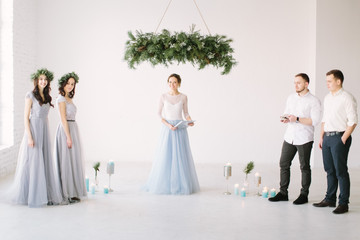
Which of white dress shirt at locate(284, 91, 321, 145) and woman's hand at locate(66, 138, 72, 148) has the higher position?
white dress shirt at locate(284, 91, 321, 145)

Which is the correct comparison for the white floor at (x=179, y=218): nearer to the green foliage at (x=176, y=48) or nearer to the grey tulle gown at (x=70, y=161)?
the grey tulle gown at (x=70, y=161)

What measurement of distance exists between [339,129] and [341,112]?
0.19 metres

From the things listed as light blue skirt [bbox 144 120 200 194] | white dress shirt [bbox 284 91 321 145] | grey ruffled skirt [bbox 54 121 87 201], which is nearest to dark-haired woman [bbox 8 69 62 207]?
grey ruffled skirt [bbox 54 121 87 201]

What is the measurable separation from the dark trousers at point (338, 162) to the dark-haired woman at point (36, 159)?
3136 millimetres

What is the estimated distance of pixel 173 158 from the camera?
6.36 meters

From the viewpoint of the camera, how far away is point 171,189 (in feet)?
20.3

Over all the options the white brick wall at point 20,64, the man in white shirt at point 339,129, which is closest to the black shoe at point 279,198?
the man in white shirt at point 339,129

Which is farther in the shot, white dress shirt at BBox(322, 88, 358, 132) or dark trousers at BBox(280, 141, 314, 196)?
dark trousers at BBox(280, 141, 314, 196)

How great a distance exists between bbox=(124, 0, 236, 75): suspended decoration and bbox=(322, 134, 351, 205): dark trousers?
1.46 meters

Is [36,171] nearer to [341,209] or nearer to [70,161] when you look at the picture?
[70,161]

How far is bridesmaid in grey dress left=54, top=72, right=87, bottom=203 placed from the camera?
18.5ft

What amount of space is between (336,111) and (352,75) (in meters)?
3.85

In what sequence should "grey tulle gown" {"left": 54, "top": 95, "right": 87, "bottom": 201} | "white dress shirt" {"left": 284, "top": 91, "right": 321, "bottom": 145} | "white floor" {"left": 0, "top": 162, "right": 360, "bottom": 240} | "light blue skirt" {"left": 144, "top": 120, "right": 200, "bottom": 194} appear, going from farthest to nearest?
"light blue skirt" {"left": 144, "top": 120, "right": 200, "bottom": 194} → "grey tulle gown" {"left": 54, "top": 95, "right": 87, "bottom": 201} → "white dress shirt" {"left": 284, "top": 91, "right": 321, "bottom": 145} → "white floor" {"left": 0, "top": 162, "right": 360, "bottom": 240}

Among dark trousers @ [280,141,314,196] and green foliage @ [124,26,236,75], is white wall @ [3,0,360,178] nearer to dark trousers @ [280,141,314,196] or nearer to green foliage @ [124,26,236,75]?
dark trousers @ [280,141,314,196]
